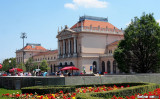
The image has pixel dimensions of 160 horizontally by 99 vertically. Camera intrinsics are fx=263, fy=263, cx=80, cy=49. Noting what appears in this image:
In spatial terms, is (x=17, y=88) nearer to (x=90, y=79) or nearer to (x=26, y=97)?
(x=90, y=79)

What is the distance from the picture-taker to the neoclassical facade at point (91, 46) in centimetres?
7919

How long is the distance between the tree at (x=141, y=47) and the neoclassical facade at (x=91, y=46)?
25711 mm

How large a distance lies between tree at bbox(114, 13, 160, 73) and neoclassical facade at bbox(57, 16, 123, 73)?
25.7 metres

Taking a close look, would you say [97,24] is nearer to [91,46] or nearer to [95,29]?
[95,29]

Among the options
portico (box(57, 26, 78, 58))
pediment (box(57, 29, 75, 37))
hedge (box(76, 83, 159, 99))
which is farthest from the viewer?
pediment (box(57, 29, 75, 37))

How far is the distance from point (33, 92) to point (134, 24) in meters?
34.3

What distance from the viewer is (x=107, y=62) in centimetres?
7762

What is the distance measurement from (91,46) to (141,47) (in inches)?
1320

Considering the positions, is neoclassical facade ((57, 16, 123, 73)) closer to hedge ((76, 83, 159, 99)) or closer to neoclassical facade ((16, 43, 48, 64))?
neoclassical facade ((16, 43, 48, 64))

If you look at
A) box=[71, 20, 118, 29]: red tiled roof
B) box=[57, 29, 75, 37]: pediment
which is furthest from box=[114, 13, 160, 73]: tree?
box=[71, 20, 118, 29]: red tiled roof

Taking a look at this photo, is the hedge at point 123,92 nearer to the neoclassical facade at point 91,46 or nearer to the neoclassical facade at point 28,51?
the neoclassical facade at point 91,46

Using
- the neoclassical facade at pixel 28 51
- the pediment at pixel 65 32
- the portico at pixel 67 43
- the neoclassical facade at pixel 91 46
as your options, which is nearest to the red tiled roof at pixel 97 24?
the neoclassical facade at pixel 91 46

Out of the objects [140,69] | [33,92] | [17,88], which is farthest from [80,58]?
[33,92]

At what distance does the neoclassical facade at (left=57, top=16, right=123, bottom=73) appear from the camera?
79188 millimetres
